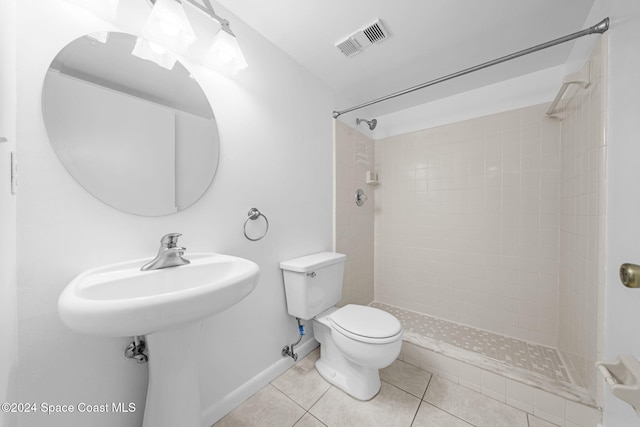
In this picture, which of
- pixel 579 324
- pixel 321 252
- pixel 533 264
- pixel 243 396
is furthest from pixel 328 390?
pixel 533 264

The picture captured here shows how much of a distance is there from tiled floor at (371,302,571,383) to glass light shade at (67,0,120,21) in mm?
2394

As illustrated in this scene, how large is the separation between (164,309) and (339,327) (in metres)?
0.93

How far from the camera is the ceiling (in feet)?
3.69

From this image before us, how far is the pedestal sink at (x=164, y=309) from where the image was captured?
1.68ft

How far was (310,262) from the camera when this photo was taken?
1.39 metres

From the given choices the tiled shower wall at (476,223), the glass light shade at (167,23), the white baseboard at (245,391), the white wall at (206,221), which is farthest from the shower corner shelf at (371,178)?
the glass light shade at (167,23)

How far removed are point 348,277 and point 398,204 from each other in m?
0.90

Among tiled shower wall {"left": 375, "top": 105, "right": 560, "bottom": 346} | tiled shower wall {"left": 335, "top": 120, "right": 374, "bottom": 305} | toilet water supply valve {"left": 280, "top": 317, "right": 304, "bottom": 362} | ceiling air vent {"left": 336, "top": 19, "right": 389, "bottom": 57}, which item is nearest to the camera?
ceiling air vent {"left": 336, "top": 19, "right": 389, "bottom": 57}

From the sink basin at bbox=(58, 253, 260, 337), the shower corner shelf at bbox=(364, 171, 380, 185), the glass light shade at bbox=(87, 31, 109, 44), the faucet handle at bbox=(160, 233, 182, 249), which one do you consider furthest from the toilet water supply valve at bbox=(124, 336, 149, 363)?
the shower corner shelf at bbox=(364, 171, 380, 185)

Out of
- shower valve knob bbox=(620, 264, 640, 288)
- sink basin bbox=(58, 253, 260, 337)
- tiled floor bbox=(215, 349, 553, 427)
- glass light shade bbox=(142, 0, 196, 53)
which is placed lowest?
tiled floor bbox=(215, 349, 553, 427)

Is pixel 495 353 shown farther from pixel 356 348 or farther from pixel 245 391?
pixel 245 391

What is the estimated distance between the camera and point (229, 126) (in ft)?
3.73

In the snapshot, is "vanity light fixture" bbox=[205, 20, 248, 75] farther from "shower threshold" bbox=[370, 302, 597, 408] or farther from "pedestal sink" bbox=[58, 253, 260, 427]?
"shower threshold" bbox=[370, 302, 597, 408]

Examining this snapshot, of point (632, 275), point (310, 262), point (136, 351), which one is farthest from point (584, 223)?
point (136, 351)
